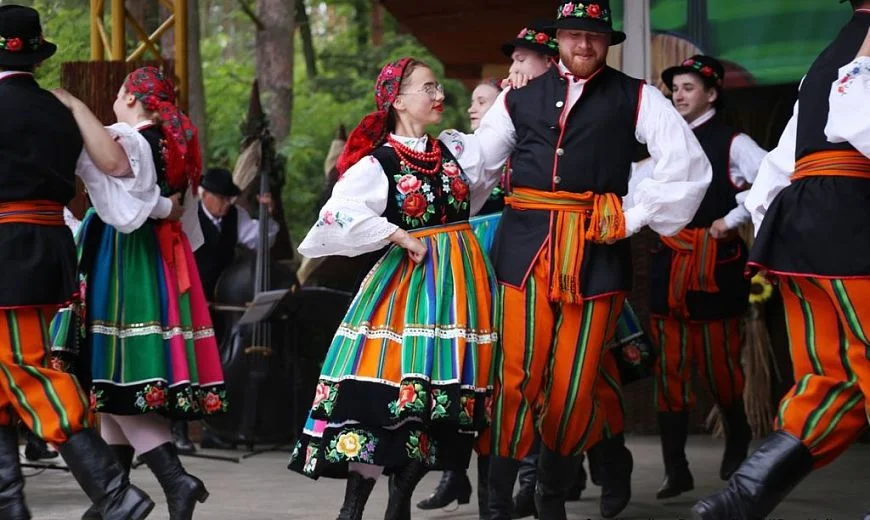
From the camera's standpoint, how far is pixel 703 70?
655 cm

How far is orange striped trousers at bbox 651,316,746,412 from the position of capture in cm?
652

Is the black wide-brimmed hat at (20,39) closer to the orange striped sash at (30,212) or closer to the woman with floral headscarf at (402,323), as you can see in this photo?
the orange striped sash at (30,212)

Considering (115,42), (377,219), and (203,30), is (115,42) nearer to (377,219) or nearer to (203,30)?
(377,219)

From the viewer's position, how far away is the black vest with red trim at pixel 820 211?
4391mm

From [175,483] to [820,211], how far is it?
2.40 metres

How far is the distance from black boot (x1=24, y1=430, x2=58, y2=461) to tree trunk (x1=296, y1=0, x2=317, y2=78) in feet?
39.7

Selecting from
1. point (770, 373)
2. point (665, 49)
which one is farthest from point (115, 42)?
point (770, 373)

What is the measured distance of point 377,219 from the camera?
4.75 meters

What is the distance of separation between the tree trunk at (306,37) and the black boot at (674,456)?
13.4 metres

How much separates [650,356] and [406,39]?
14.1 metres

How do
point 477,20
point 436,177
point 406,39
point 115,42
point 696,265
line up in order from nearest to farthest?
point 436,177, point 696,265, point 115,42, point 477,20, point 406,39

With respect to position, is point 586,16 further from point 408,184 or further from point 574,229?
point 408,184

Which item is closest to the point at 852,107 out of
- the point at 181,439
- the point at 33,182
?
the point at 33,182

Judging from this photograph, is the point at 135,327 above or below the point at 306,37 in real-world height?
below
